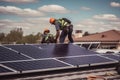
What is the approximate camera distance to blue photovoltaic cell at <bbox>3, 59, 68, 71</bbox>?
6715 millimetres

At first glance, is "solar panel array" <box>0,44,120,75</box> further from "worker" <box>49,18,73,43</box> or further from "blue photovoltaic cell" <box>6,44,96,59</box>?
"worker" <box>49,18,73,43</box>

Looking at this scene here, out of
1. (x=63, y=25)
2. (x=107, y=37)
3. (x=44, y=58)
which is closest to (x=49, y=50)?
(x=44, y=58)

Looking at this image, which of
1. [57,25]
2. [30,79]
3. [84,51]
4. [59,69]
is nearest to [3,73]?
[30,79]

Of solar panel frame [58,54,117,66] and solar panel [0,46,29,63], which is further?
solar panel frame [58,54,117,66]

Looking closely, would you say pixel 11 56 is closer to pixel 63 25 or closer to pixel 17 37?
pixel 63 25

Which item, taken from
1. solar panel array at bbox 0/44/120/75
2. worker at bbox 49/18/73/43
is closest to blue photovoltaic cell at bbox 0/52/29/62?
solar panel array at bbox 0/44/120/75

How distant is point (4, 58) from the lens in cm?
726

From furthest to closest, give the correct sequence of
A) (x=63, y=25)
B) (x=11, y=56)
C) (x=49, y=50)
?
(x=63, y=25) → (x=49, y=50) → (x=11, y=56)

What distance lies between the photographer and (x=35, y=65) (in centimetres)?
707

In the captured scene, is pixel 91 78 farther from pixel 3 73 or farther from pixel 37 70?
pixel 3 73

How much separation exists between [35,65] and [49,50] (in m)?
1.78

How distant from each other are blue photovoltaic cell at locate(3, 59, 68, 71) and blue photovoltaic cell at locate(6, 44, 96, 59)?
1.51 feet

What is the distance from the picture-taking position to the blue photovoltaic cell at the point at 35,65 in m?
6.72

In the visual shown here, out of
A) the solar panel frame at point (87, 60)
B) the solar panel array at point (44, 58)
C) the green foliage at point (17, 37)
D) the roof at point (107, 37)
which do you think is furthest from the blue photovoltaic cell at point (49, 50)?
the green foliage at point (17, 37)
